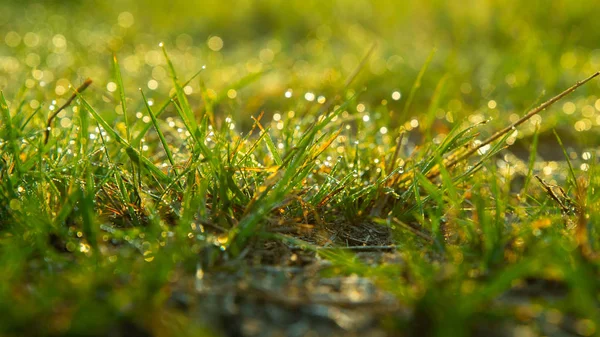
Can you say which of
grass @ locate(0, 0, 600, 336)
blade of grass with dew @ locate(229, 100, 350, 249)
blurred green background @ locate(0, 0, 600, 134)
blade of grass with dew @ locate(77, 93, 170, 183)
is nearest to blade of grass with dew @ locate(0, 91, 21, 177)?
grass @ locate(0, 0, 600, 336)

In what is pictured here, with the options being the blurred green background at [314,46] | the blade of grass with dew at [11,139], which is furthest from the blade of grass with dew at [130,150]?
the blurred green background at [314,46]

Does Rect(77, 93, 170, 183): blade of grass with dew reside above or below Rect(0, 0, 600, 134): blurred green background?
below

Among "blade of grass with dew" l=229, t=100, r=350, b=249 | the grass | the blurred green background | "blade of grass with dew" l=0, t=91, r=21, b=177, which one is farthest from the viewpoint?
the blurred green background

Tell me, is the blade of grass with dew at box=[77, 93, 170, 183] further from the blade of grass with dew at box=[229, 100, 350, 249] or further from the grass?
the blade of grass with dew at box=[229, 100, 350, 249]

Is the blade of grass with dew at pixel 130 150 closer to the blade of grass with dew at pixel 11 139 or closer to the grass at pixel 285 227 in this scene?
the grass at pixel 285 227

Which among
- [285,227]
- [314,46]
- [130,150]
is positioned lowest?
[285,227]

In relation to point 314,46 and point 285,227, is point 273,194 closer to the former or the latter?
point 285,227

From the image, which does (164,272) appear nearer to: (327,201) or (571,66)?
(327,201)

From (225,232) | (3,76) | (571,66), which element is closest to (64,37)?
(3,76)

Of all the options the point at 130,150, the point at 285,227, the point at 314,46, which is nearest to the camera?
the point at 285,227

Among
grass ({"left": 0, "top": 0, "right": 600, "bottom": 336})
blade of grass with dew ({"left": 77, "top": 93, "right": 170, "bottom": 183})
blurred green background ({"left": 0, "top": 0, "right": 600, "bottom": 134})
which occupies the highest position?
blurred green background ({"left": 0, "top": 0, "right": 600, "bottom": 134})

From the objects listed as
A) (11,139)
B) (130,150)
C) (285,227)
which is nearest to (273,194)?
(285,227)
